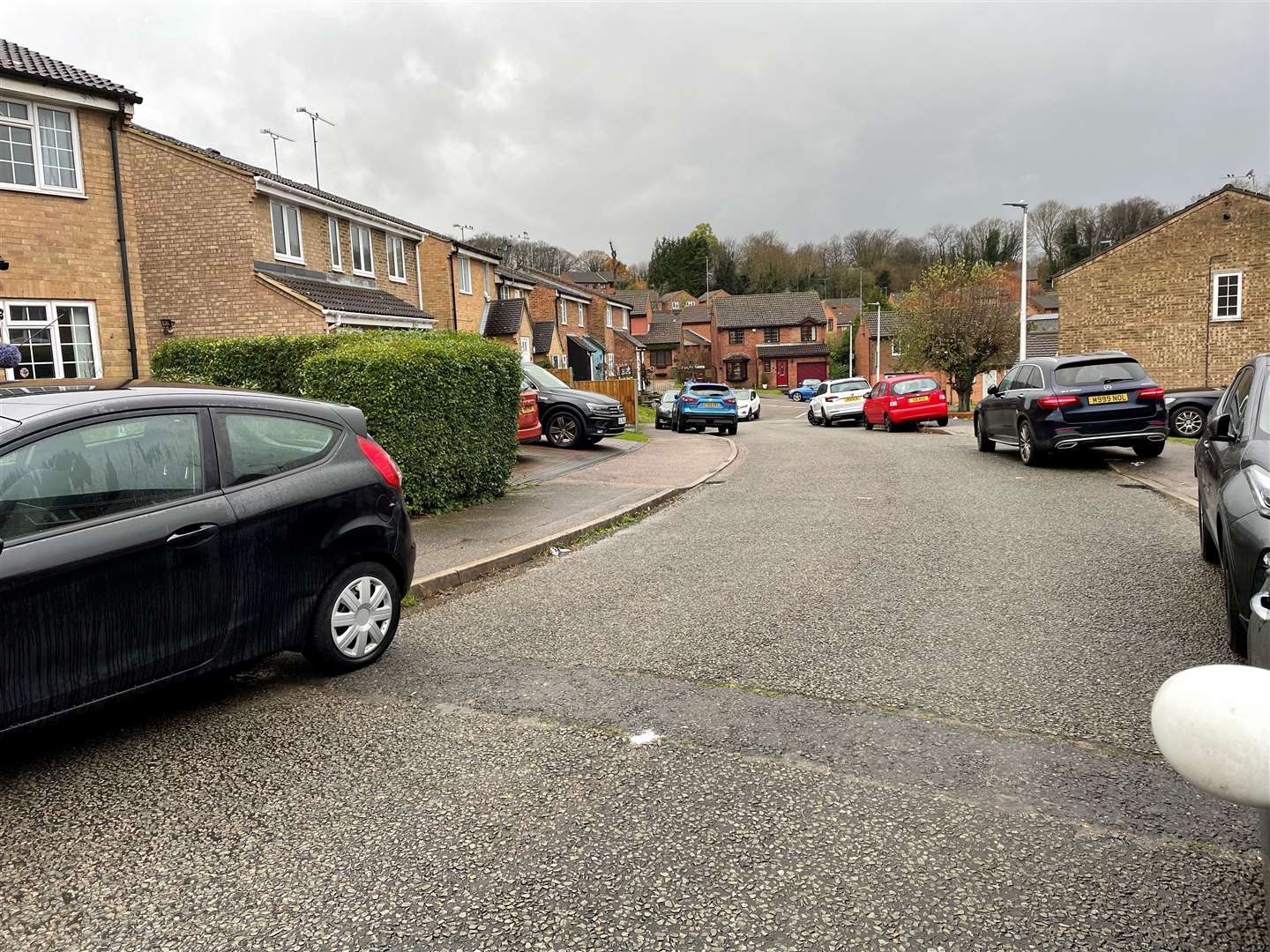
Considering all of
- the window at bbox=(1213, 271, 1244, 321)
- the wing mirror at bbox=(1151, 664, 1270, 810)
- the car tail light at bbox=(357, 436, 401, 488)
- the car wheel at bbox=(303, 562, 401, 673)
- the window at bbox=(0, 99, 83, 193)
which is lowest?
the car wheel at bbox=(303, 562, 401, 673)

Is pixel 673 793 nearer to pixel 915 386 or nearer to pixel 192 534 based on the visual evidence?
pixel 192 534

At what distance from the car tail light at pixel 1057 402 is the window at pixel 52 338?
16981mm

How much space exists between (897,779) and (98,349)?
1784 cm

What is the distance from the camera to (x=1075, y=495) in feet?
36.6

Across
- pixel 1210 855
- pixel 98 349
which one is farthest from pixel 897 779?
pixel 98 349

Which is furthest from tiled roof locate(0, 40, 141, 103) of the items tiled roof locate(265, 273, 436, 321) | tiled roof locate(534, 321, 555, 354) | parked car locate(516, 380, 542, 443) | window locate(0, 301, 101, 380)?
tiled roof locate(534, 321, 555, 354)

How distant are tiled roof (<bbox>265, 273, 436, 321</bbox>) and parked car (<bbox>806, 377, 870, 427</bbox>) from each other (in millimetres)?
14660

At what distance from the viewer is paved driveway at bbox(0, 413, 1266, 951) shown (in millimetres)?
Answer: 2723

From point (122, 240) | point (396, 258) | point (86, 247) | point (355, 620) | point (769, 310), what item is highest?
point (769, 310)

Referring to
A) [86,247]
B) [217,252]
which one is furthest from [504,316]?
[86,247]

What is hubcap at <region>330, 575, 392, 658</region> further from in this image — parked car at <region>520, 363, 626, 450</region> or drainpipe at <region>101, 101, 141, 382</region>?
drainpipe at <region>101, 101, 141, 382</region>

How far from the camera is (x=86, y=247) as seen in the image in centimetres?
1648

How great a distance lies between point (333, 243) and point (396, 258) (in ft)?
14.0

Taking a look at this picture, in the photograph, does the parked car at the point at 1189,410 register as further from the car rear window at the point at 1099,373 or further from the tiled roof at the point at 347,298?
the tiled roof at the point at 347,298
